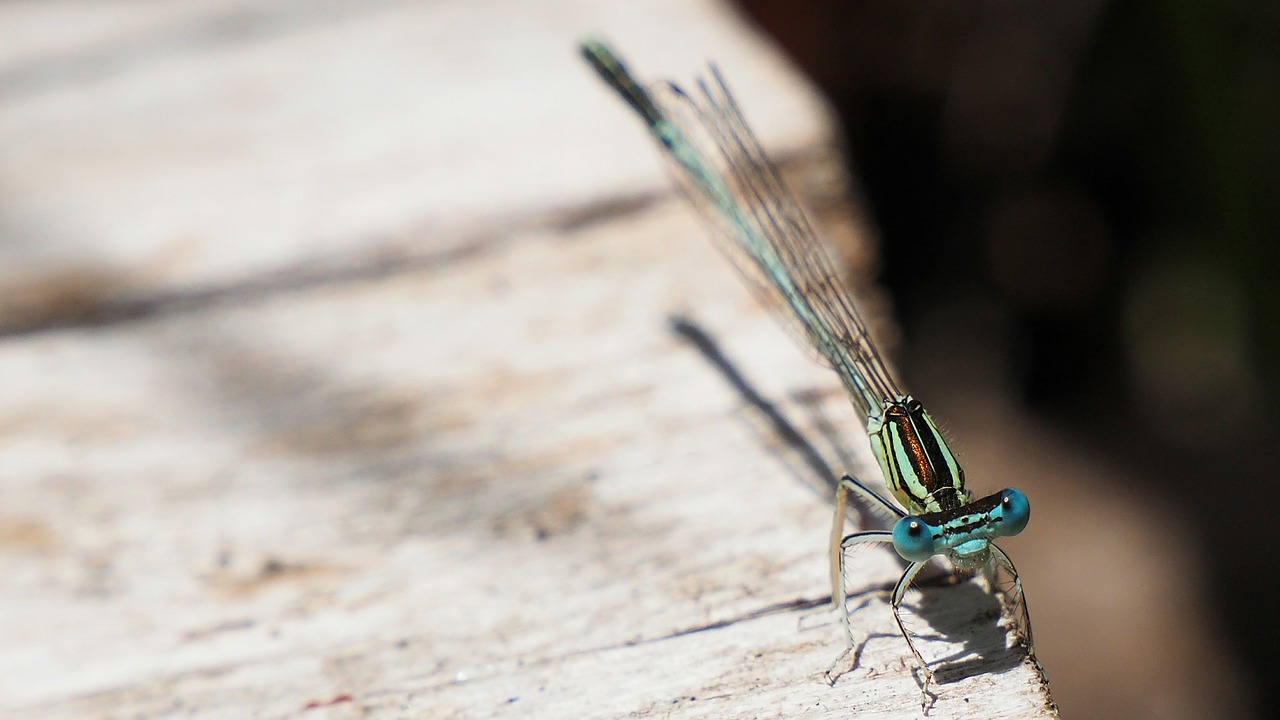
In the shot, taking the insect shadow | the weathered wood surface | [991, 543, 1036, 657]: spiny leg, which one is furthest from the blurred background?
[991, 543, 1036, 657]: spiny leg

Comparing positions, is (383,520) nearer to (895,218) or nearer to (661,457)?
(661,457)

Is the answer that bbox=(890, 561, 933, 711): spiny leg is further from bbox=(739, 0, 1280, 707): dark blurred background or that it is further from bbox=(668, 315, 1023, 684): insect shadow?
bbox=(739, 0, 1280, 707): dark blurred background

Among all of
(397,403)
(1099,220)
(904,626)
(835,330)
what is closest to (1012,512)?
(904,626)

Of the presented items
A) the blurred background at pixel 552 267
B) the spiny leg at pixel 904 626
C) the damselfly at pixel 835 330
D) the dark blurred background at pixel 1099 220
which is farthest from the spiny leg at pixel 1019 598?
the dark blurred background at pixel 1099 220

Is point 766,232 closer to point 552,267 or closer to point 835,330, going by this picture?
point 835,330

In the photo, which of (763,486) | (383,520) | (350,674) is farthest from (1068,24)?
(350,674)

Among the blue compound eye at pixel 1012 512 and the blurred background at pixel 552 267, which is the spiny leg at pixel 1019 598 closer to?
the blue compound eye at pixel 1012 512
